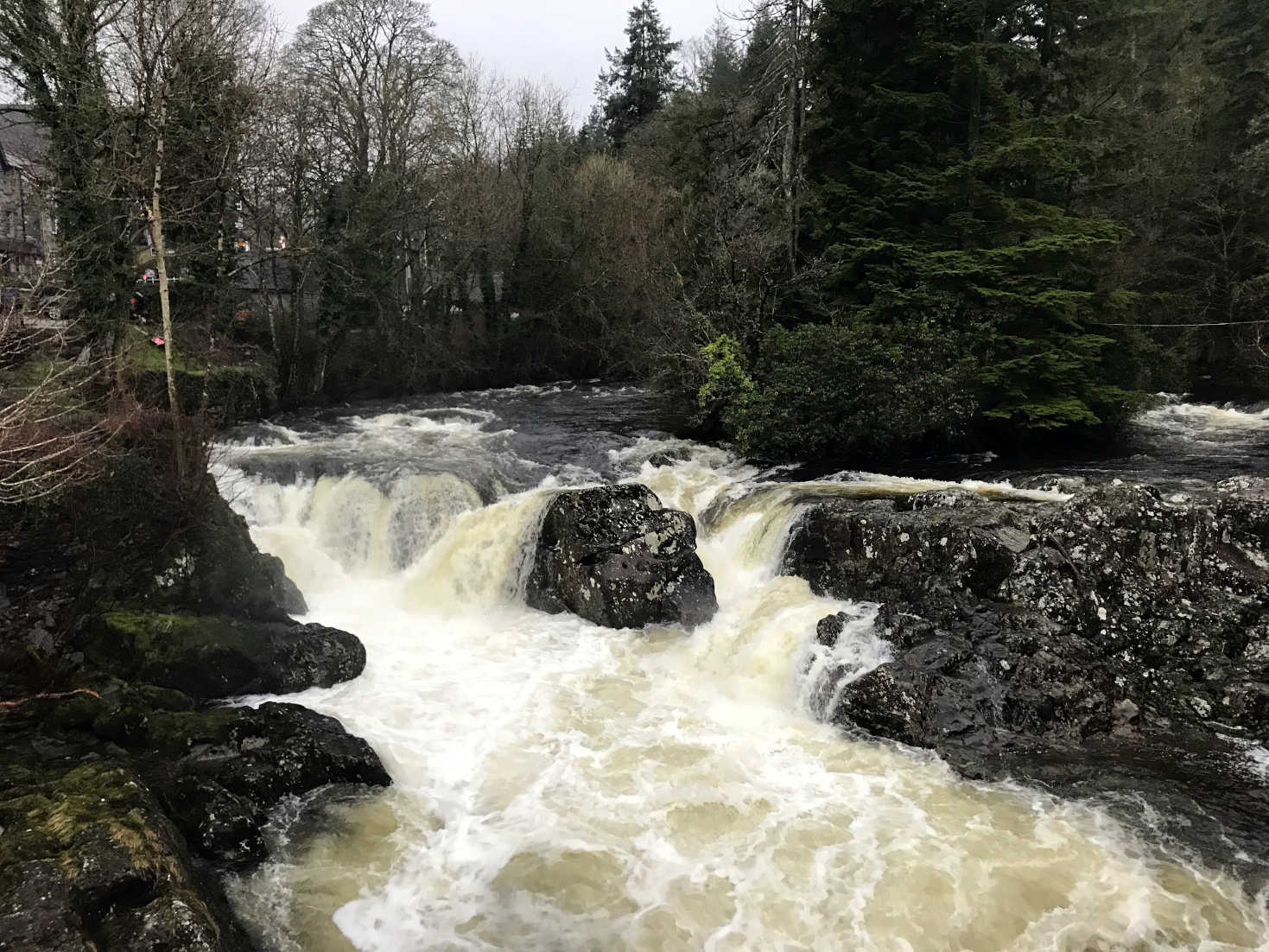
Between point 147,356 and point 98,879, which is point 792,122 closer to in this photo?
point 147,356

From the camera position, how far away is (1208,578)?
8891 mm

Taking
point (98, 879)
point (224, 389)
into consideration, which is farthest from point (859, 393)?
point (224, 389)

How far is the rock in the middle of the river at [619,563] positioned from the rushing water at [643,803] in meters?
0.36

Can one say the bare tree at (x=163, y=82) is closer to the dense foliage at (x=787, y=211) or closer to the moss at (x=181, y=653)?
the dense foliage at (x=787, y=211)

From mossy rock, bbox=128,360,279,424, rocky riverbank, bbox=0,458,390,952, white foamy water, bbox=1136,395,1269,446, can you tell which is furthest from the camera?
white foamy water, bbox=1136,395,1269,446

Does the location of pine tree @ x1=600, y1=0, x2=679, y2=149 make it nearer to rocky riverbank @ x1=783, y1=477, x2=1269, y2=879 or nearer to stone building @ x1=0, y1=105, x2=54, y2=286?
stone building @ x1=0, y1=105, x2=54, y2=286

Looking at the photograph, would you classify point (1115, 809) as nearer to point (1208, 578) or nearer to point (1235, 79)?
point (1208, 578)

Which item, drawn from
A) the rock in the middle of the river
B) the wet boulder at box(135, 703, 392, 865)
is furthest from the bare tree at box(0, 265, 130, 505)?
the rock in the middle of the river

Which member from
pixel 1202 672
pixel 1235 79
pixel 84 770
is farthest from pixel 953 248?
pixel 84 770

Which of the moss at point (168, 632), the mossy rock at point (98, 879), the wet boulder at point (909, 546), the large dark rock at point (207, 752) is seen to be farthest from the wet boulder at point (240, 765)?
the wet boulder at point (909, 546)

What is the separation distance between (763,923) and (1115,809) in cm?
337

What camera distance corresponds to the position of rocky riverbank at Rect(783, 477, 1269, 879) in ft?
23.4

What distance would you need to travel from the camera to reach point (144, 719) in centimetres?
731

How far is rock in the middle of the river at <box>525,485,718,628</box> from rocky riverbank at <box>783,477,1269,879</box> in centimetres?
206
